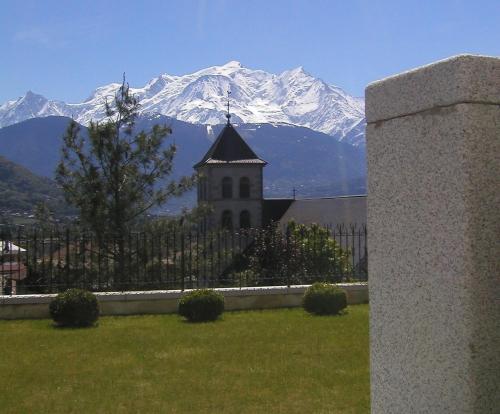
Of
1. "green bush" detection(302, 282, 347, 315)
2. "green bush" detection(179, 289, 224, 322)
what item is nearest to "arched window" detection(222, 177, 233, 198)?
"green bush" detection(302, 282, 347, 315)

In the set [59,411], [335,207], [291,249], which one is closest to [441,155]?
[59,411]

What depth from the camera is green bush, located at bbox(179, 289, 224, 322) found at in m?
15.0

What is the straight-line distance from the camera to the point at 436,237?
9.77ft

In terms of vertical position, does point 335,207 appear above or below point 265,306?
above

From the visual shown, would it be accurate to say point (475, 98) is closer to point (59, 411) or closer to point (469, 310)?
point (469, 310)

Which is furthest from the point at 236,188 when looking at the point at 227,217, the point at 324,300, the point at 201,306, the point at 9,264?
the point at 201,306

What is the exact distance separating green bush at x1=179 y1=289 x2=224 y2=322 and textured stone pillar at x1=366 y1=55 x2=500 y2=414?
38.2 feet

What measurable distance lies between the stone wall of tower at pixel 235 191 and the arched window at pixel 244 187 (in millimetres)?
313

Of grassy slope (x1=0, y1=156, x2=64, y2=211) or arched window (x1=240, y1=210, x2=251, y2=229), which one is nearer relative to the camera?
arched window (x1=240, y1=210, x2=251, y2=229)

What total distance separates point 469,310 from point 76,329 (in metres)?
12.5

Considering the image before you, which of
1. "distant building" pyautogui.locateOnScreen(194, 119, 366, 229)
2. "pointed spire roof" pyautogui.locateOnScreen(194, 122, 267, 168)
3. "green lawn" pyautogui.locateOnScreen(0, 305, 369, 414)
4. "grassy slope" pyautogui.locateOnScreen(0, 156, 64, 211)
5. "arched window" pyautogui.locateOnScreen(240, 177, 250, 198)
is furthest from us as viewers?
"grassy slope" pyautogui.locateOnScreen(0, 156, 64, 211)

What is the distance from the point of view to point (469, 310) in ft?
9.19

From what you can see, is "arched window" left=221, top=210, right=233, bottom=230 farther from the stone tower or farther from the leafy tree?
the leafy tree

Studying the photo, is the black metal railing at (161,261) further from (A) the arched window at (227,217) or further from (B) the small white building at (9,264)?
(A) the arched window at (227,217)
